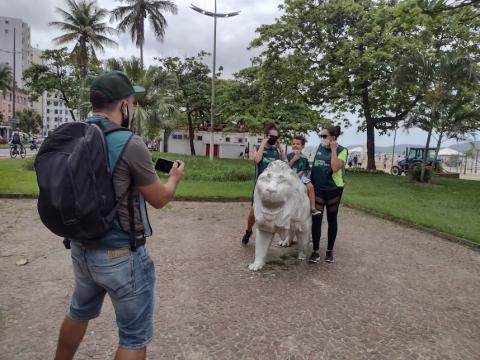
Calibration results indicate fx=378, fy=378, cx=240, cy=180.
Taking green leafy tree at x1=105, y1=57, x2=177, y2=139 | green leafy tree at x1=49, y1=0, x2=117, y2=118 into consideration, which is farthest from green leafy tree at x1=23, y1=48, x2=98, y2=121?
green leafy tree at x1=105, y1=57, x2=177, y2=139

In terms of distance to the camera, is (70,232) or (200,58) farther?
(200,58)

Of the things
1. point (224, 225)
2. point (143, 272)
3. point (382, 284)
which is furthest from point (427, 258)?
point (143, 272)

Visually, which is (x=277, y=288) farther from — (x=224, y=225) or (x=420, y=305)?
(x=224, y=225)

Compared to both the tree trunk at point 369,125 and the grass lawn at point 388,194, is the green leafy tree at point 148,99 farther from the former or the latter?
the tree trunk at point 369,125

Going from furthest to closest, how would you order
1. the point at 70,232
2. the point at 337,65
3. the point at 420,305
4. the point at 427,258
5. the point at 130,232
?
the point at 337,65
the point at 427,258
the point at 420,305
the point at 130,232
the point at 70,232

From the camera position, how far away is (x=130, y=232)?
1.92m

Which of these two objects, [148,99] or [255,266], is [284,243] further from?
[148,99]

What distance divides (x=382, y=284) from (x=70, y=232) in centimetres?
401

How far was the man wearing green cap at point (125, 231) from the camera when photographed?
1.85 metres

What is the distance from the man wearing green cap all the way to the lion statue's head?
2537 millimetres

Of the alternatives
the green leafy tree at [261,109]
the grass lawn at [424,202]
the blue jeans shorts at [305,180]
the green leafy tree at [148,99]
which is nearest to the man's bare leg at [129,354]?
the blue jeans shorts at [305,180]

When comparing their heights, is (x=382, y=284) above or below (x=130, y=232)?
below

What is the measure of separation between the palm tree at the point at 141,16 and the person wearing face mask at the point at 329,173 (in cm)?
2618

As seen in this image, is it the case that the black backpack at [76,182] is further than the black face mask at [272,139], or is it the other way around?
the black face mask at [272,139]
